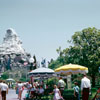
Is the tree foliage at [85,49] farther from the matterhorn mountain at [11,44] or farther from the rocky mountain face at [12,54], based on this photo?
the matterhorn mountain at [11,44]

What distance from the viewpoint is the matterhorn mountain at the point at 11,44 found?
5610 inches

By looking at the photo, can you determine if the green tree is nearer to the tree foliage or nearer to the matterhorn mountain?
the tree foliage

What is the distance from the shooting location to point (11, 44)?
15088cm

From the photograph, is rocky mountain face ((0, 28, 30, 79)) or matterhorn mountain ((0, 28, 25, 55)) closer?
rocky mountain face ((0, 28, 30, 79))

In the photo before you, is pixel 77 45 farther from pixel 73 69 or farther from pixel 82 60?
pixel 73 69

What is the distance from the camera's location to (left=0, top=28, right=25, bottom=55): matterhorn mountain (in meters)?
142

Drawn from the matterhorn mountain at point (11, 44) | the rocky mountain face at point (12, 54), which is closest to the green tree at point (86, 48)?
the rocky mountain face at point (12, 54)

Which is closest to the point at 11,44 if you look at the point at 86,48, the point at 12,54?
the point at 12,54

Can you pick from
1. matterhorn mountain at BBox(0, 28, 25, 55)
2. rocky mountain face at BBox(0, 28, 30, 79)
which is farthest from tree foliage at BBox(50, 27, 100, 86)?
matterhorn mountain at BBox(0, 28, 25, 55)

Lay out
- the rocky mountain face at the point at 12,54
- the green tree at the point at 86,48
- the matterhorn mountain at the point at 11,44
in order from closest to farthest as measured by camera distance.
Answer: the green tree at the point at 86,48 → the rocky mountain face at the point at 12,54 → the matterhorn mountain at the point at 11,44

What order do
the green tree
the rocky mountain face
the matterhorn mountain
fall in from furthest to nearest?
the matterhorn mountain, the rocky mountain face, the green tree

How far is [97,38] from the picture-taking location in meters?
43.8

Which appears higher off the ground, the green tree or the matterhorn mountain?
the matterhorn mountain

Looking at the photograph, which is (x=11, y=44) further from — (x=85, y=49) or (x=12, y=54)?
(x=85, y=49)
